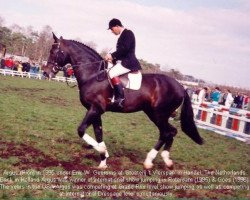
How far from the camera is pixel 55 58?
8.62m

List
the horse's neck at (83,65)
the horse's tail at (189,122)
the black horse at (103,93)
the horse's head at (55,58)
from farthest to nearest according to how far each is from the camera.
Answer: the horse's tail at (189,122), the horse's head at (55,58), the horse's neck at (83,65), the black horse at (103,93)

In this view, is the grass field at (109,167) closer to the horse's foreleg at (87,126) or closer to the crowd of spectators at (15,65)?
the horse's foreleg at (87,126)

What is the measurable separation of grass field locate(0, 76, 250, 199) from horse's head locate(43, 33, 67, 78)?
2.06 m

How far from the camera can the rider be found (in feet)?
27.1

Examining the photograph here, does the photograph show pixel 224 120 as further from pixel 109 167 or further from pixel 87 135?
pixel 87 135

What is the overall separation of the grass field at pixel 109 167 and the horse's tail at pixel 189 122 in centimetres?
74

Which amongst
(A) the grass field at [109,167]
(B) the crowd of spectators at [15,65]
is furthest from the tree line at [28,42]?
(A) the grass field at [109,167]

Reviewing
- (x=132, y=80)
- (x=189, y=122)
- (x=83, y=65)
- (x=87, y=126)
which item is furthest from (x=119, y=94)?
(x=189, y=122)

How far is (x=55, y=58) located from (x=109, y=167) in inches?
119

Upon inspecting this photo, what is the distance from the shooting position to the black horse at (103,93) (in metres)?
8.20

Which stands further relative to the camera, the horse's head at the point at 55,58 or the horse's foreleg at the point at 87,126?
the horse's head at the point at 55,58

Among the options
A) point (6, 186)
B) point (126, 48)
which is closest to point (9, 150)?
point (6, 186)

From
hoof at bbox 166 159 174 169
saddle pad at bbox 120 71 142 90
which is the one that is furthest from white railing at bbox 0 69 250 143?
saddle pad at bbox 120 71 142 90

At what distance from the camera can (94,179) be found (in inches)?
279
